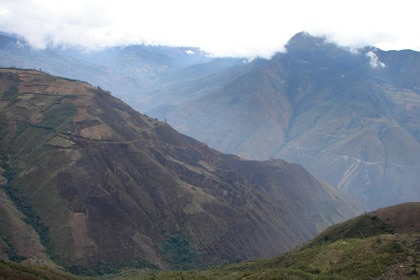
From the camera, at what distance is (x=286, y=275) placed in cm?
4891

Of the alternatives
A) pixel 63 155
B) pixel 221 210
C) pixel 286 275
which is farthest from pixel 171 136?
pixel 286 275

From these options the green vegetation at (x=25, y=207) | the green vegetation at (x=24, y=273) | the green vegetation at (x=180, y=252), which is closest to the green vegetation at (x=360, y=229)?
the green vegetation at (x=180, y=252)

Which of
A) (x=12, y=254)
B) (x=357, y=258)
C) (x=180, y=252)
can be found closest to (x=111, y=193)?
(x=180, y=252)

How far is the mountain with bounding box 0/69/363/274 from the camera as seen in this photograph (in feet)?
256

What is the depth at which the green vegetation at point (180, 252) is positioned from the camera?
288 ft

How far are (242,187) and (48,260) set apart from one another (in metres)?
70.1

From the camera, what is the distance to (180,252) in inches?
3558

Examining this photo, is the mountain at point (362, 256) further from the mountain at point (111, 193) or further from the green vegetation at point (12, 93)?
the green vegetation at point (12, 93)

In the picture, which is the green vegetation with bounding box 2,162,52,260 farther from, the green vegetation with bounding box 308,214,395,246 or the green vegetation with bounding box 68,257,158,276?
the green vegetation with bounding box 308,214,395,246

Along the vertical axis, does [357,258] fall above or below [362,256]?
below

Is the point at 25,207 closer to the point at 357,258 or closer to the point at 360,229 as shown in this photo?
the point at 357,258

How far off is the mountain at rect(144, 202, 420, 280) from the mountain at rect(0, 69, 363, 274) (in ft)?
82.6

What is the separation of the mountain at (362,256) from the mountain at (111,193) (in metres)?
25.2

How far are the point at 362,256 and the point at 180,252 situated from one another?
48956mm
